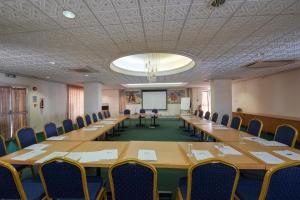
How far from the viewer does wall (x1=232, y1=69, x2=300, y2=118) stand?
5.97m

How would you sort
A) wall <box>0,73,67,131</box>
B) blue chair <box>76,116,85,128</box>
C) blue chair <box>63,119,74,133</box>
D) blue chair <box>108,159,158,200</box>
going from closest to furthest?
1. blue chair <box>108,159,158,200</box>
2. blue chair <box>63,119,74,133</box>
3. blue chair <box>76,116,85,128</box>
4. wall <box>0,73,67,131</box>

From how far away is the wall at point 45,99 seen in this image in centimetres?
645

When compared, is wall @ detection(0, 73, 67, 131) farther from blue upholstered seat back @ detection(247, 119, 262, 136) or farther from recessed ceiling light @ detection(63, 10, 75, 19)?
blue upholstered seat back @ detection(247, 119, 262, 136)

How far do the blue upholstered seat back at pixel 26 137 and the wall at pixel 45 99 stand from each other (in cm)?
401

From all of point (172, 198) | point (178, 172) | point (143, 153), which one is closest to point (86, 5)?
point (143, 153)

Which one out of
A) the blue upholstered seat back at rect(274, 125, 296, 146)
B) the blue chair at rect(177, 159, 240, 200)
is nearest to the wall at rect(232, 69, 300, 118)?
the blue upholstered seat back at rect(274, 125, 296, 146)

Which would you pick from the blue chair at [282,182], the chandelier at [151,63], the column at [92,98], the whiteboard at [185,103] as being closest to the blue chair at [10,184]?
the blue chair at [282,182]

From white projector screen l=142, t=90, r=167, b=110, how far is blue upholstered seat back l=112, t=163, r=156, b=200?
1164cm

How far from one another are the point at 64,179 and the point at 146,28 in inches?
87.1

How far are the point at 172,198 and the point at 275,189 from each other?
1.49 m

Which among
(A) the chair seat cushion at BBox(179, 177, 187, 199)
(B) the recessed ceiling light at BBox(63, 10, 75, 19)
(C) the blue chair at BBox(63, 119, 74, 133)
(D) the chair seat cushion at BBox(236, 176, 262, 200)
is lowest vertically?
(A) the chair seat cushion at BBox(179, 177, 187, 199)

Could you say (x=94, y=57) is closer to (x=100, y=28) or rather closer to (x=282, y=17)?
(x=100, y=28)

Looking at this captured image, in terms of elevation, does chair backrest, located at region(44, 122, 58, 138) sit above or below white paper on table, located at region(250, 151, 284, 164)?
above

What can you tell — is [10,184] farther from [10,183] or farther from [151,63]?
[151,63]
